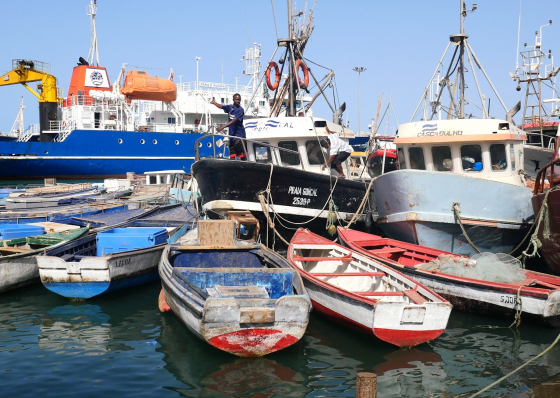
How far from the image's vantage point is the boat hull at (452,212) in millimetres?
11109

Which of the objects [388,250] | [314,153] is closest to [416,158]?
[314,153]

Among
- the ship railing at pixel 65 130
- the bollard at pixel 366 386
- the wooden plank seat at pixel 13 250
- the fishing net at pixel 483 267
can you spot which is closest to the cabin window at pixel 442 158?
the fishing net at pixel 483 267

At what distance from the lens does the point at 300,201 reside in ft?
41.3

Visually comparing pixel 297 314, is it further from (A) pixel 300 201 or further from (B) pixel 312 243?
(A) pixel 300 201

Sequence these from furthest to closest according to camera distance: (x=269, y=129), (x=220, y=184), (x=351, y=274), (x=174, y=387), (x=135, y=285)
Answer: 1. (x=269, y=129)
2. (x=220, y=184)
3. (x=135, y=285)
4. (x=351, y=274)
5. (x=174, y=387)

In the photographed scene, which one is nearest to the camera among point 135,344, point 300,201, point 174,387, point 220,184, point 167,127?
point 174,387

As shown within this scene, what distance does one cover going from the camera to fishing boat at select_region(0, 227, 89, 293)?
9.93 meters

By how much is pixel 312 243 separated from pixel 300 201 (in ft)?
5.64

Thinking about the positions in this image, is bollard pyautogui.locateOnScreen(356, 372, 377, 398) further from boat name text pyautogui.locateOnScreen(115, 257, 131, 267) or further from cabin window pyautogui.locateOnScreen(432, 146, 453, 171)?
cabin window pyautogui.locateOnScreen(432, 146, 453, 171)

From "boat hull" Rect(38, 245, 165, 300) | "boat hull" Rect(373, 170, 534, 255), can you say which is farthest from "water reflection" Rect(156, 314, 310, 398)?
"boat hull" Rect(373, 170, 534, 255)

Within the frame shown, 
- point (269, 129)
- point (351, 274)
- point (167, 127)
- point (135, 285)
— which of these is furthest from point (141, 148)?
point (351, 274)

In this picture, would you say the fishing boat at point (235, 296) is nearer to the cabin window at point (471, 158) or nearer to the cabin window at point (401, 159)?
the cabin window at point (401, 159)

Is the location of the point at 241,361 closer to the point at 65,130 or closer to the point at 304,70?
the point at 304,70

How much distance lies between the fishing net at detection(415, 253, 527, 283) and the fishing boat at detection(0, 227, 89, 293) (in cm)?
731
